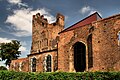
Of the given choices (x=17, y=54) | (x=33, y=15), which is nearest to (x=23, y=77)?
(x=33, y=15)

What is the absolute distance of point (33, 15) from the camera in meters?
45.5

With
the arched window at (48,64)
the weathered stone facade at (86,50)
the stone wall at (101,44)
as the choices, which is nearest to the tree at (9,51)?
the weathered stone facade at (86,50)

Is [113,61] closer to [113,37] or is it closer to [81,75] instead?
[113,37]

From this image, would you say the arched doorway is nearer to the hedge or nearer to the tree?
the hedge

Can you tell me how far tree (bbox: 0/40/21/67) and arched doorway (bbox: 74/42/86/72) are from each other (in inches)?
1040

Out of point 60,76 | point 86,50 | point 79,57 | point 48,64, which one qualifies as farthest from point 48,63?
point 60,76

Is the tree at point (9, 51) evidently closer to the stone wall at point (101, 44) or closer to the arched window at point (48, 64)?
the arched window at point (48, 64)

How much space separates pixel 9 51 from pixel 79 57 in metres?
27.8

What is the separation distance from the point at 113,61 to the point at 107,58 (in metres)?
0.75

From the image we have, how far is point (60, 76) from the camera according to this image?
1658 centimetres

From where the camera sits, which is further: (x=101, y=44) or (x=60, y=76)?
(x=101, y=44)

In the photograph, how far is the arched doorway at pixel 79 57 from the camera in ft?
80.1

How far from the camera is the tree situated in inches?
1878

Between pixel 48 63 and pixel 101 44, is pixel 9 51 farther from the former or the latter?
pixel 101 44
